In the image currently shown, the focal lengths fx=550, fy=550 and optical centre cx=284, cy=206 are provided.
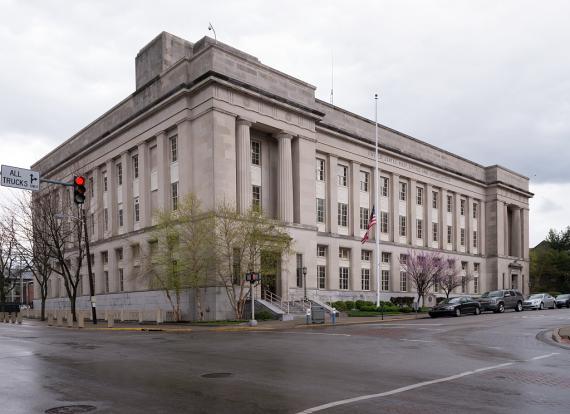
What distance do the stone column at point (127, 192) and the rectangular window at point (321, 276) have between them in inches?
663

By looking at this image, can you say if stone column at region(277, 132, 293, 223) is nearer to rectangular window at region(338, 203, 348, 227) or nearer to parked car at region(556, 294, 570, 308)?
rectangular window at region(338, 203, 348, 227)

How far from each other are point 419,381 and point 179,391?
475 centimetres

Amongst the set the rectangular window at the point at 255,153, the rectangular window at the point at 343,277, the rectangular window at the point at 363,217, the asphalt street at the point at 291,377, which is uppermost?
the rectangular window at the point at 255,153

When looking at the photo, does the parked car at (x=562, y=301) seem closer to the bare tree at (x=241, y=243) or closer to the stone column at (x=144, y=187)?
the bare tree at (x=241, y=243)

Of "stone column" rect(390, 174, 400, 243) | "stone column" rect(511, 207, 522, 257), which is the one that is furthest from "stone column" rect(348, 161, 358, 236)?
"stone column" rect(511, 207, 522, 257)

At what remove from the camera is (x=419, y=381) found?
11.1 meters

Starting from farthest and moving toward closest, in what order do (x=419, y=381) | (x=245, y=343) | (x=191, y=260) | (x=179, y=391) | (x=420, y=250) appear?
(x=420, y=250), (x=191, y=260), (x=245, y=343), (x=419, y=381), (x=179, y=391)

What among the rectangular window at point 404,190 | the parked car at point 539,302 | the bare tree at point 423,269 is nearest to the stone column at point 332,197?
the bare tree at point 423,269

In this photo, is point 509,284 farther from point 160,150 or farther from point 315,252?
point 160,150

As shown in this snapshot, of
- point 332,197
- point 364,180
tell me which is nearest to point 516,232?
point 364,180

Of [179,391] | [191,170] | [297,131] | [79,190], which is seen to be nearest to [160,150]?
[191,170]

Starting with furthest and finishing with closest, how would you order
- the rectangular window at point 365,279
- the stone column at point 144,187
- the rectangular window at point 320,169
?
the rectangular window at point 365,279 < the rectangular window at point 320,169 < the stone column at point 144,187

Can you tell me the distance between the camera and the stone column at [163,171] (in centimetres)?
4316

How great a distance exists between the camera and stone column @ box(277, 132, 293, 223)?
42.8 m
